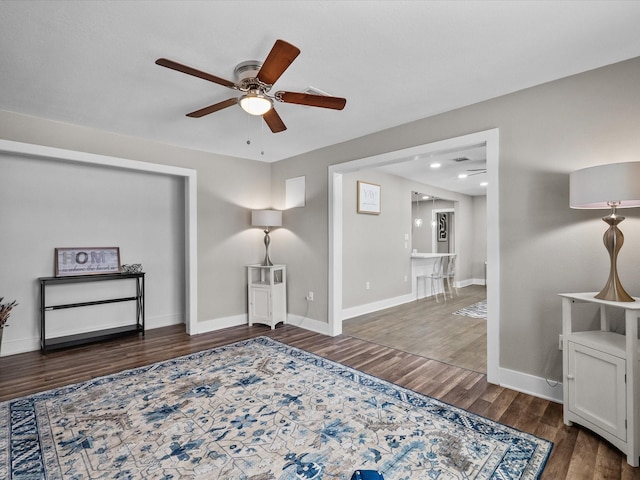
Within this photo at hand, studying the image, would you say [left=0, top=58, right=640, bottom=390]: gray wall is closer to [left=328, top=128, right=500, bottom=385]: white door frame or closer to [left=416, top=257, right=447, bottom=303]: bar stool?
[left=328, top=128, right=500, bottom=385]: white door frame

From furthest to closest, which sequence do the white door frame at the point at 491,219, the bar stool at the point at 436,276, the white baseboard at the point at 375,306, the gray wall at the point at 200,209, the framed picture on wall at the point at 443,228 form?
1. the framed picture on wall at the point at 443,228
2. the bar stool at the point at 436,276
3. the white baseboard at the point at 375,306
4. the gray wall at the point at 200,209
5. the white door frame at the point at 491,219

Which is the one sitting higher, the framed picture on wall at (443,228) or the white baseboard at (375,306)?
the framed picture on wall at (443,228)

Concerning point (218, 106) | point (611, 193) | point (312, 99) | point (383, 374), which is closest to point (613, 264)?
point (611, 193)

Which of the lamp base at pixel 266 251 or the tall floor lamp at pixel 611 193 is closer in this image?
the tall floor lamp at pixel 611 193

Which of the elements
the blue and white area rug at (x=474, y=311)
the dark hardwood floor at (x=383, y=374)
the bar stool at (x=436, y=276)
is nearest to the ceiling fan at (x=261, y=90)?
the dark hardwood floor at (x=383, y=374)

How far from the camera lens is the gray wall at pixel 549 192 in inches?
91.1

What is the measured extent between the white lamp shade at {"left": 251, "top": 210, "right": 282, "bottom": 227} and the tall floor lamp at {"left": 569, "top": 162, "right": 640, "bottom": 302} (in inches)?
138

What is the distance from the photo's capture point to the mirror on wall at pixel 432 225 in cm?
905

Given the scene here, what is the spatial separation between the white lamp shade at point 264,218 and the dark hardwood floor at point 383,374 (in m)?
1.51

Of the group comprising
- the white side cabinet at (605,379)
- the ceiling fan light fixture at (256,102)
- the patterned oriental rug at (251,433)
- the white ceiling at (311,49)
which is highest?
the white ceiling at (311,49)

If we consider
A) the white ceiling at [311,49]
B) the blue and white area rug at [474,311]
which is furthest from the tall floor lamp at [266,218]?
the blue and white area rug at [474,311]

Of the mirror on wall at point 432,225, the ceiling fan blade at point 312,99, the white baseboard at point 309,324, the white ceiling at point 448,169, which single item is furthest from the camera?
the mirror on wall at point 432,225

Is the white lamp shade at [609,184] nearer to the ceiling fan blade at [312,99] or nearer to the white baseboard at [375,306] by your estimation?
the ceiling fan blade at [312,99]

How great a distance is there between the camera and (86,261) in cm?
407
